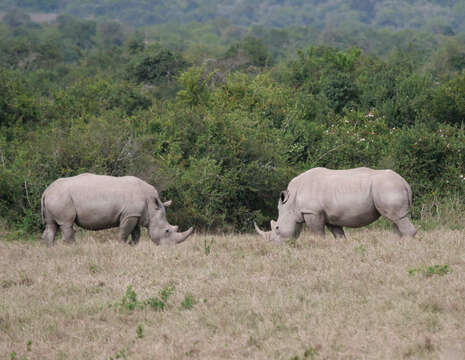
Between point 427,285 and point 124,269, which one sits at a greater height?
point 427,285

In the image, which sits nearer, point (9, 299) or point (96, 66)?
point (9, 299)

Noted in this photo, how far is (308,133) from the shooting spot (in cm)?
1764

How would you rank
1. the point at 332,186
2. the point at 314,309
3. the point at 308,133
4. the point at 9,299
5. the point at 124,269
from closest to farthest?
the point at 314,309
the point at 9,299
the point at 124,269
the point at 332,186
the point at 308,133

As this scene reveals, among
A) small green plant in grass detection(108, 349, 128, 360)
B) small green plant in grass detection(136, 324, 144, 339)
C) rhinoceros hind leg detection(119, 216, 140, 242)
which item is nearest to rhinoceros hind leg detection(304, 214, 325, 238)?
rhinoceros hind leg detection(119, 216, 140, 242)

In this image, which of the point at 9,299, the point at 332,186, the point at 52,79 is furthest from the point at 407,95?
the point at 52,79

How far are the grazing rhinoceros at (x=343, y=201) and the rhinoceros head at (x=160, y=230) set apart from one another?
5.09 ft

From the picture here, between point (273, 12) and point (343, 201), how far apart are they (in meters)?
189

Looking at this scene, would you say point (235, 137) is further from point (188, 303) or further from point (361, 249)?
point (188, 303)

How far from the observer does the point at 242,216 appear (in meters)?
15.1

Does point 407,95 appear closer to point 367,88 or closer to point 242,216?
point 367,88

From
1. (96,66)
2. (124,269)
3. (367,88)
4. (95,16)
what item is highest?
(124,269)

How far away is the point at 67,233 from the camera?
1162cm

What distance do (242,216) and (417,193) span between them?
395cm

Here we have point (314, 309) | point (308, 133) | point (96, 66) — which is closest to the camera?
point (314, 309)
